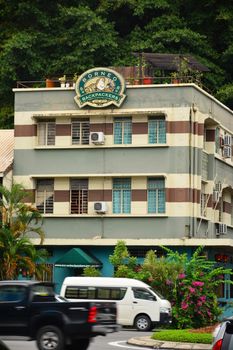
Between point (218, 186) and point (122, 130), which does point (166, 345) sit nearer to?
point (122, 130)

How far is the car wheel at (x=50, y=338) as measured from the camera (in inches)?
961

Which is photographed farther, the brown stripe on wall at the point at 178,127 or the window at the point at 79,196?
the window at the point at 79,196

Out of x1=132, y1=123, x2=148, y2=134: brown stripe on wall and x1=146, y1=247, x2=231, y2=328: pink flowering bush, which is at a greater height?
x1=132, y1=123, x2=148, y2=134: brown stripe on wall

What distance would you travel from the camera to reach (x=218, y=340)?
14.3 metres

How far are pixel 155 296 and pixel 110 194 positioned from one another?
10.2 m

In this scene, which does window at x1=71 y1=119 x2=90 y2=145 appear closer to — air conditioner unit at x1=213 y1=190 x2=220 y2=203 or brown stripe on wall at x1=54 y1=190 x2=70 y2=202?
brown stripe on wall at x1=54 y1=190 x2=70 y2=202

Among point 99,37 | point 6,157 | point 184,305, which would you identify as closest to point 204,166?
point 6,157

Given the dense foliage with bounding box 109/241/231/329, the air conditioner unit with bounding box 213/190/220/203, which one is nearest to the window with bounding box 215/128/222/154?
the air conditioner unit with bounding box 213/190/220/203

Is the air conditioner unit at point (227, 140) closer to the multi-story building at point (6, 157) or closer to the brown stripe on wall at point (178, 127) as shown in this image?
the brown stripe on wall at point (178, 127)

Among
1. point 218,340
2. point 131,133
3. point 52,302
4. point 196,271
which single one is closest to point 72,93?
point 131,133

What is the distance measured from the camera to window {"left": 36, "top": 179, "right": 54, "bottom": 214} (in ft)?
171

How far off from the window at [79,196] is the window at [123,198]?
4.85 feet

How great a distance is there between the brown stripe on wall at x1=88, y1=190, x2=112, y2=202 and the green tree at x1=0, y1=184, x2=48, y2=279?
9.85 ft

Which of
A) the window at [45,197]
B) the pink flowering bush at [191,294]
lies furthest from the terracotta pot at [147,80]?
the pink flowering bush at [191,294]
